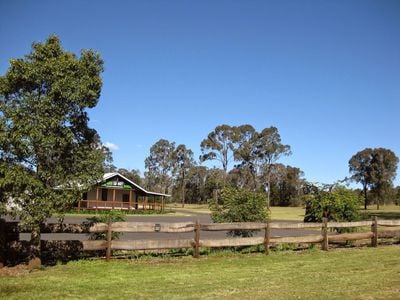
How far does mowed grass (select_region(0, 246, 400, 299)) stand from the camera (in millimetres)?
8781

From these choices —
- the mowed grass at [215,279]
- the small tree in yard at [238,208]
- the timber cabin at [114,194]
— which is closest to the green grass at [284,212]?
the timber cabin at [114,194]

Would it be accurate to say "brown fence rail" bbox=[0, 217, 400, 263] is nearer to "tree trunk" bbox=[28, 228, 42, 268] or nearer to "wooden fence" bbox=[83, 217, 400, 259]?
"wooden fence" bbox=[83, 217, 400, 259]

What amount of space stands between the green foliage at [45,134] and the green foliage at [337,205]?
1204 cm

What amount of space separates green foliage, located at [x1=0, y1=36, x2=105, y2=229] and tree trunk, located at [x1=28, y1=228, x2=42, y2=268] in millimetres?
467

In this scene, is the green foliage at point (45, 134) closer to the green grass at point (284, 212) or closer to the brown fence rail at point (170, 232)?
the brown fence rail at point (170, 232)

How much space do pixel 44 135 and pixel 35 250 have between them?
9.47 ft

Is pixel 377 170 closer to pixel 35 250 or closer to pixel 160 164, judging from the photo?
pixel 160 164

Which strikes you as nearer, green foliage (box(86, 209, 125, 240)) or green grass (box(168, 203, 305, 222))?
green foliage (box(86, 209, 125, 240))

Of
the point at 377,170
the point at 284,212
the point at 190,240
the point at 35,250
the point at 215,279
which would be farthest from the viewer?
the point at 377,170

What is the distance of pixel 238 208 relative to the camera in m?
16.6

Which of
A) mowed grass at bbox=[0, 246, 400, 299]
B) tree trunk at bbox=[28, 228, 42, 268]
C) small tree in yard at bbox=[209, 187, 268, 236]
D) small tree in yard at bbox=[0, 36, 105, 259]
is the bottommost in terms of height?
mowed grass at bbox=[0, 246, 400, 299]

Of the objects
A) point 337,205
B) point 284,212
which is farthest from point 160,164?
point 337,205

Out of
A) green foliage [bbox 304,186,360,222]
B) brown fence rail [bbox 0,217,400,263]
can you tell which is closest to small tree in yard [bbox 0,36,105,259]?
brown fence rail [bbox 0,217,400,263]

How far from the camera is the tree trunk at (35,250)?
1129cm
